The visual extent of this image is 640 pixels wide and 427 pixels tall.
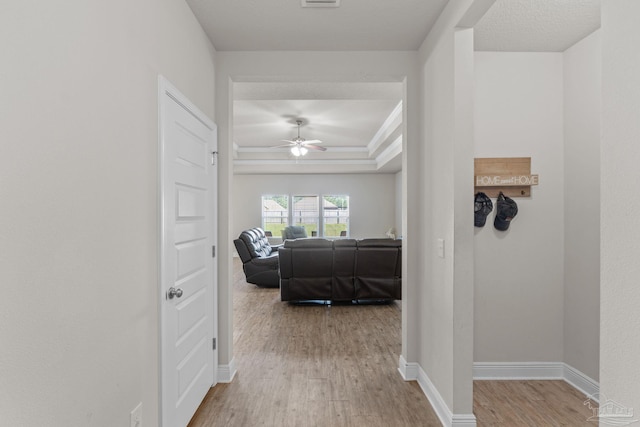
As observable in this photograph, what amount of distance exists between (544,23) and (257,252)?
205 inches

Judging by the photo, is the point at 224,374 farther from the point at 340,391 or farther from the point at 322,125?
the point at 322,125

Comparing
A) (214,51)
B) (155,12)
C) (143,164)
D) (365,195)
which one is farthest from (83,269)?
(365,195)

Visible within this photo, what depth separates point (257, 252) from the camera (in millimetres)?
6312

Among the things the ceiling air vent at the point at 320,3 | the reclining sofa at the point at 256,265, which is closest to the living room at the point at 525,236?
the ceiling air vent at the point at 320,3

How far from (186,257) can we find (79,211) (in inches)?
40.1

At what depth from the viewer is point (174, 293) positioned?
1.91m

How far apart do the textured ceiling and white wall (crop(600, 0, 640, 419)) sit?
1.42m

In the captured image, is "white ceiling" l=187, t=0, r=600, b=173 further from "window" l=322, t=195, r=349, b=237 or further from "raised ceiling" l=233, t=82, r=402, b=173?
"window" l=322, t=195, r=349, b=237

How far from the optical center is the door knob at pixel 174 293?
1885mm

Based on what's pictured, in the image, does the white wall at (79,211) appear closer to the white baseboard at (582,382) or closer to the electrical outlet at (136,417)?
the electrical outlet at (136,417)

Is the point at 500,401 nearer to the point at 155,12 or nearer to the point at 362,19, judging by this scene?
the point at 362,19

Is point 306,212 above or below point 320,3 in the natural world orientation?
below

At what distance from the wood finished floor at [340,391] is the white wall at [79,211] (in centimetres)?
85

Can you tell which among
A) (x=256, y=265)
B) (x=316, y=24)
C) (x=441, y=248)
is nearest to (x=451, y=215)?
(x=441, y=248)
